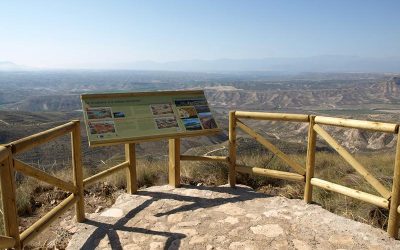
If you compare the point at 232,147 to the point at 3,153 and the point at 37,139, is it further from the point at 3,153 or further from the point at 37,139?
the point at 3,153

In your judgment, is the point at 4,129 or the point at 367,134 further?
the point at 367,134

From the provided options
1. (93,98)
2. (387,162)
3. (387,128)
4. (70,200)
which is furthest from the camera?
(387,162)

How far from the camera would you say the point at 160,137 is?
5.18 m

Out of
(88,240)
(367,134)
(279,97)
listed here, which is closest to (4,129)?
(88,240)

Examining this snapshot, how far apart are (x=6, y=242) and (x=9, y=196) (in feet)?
1.32

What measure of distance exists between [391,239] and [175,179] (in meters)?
3.24

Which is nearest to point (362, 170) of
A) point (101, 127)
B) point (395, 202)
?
point (395, 202)

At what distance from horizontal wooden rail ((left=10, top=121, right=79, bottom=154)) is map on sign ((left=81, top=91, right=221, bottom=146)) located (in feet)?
1.18

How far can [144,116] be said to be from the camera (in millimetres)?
5301

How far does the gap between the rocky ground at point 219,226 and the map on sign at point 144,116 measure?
1044 mm

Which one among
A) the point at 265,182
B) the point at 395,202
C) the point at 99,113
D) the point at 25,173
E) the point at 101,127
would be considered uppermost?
the point at 99,113

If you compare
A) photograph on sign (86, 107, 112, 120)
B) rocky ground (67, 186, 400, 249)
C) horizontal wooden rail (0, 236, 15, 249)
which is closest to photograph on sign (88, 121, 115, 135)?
photograph on sign (86, 107, 112, 120)

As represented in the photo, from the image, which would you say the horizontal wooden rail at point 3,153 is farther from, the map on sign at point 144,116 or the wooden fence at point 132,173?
the map on sign at point 144,116

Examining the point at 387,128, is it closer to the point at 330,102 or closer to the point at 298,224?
the point at 298,224
